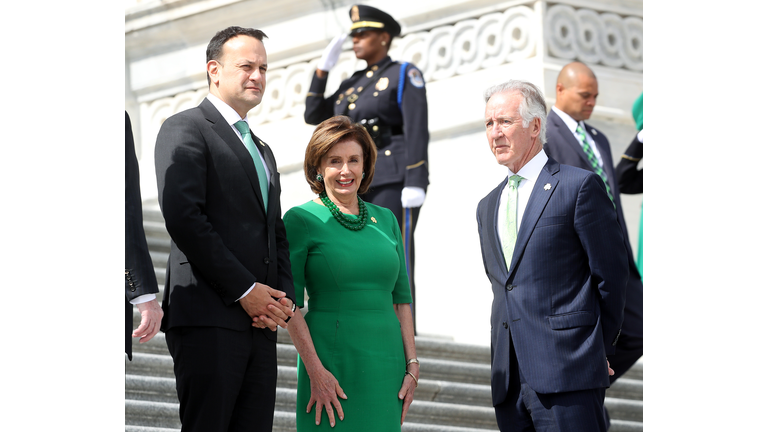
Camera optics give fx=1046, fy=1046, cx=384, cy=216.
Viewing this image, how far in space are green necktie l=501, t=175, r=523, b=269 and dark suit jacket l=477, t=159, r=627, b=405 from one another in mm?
74

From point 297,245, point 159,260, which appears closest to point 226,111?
point 297,245

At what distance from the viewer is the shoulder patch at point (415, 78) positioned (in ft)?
21.4

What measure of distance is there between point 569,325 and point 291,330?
3.37 ft

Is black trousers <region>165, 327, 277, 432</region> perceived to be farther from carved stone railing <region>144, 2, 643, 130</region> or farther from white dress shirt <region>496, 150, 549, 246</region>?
carved stone railing <region>144, 2, 643, 130</region>

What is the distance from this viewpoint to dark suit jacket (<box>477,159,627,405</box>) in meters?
3.81

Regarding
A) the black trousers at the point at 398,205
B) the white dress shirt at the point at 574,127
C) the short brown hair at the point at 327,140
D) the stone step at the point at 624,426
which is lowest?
the stone step at the point at 624,426

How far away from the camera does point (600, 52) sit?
9242mm

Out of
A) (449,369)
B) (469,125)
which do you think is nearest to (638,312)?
(449,369)

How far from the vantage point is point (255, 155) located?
3934mm

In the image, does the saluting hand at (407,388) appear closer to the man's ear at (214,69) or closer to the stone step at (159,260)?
the man's ear at (214,69)

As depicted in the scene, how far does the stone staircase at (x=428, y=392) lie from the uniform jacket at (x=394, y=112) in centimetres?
110

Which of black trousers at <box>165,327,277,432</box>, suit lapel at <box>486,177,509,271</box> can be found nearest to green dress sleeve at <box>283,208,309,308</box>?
black trousers at <box>165,327,277,432</box>

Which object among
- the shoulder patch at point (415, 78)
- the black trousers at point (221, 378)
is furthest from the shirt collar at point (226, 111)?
the shoulder patch at point (415, 78)

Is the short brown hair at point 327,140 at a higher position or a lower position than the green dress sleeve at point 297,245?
higher
